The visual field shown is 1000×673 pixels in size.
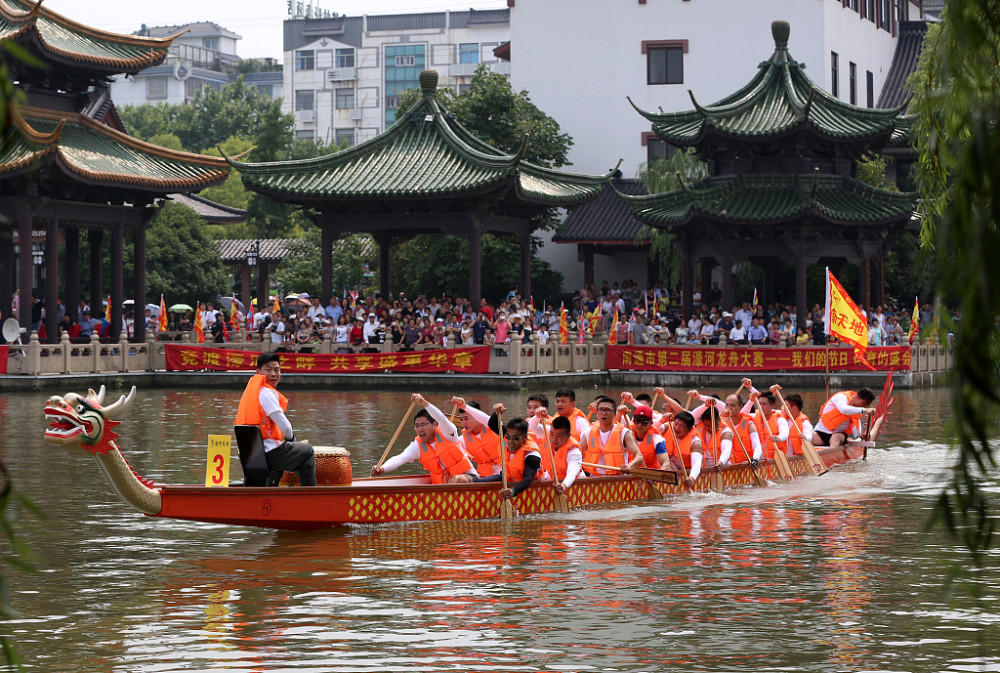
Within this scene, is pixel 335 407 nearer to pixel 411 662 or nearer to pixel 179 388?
pixel 179 388

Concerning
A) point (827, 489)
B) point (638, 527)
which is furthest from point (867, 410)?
point (638, 527)

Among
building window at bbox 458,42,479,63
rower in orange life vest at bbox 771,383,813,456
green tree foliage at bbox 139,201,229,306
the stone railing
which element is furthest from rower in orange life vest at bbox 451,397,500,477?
building window at bbox 458,42,479,63

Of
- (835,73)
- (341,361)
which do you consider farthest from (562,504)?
(835,73)

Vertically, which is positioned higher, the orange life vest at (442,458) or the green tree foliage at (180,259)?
the green tree foliage at (180,259)

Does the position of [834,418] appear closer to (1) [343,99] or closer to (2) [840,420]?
(2) [840,420]

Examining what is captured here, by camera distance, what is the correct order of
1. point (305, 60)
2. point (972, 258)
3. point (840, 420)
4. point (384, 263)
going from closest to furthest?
1. point (972, 258)
2. point (840, 420)
3. point (384, 263)
4. point (305, 60)

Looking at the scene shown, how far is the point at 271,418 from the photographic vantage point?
12828 millimetres

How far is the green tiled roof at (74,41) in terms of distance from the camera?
34250 mm

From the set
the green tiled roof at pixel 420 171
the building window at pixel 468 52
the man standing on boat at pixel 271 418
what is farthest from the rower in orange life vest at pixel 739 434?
the building window at pixel 468 52

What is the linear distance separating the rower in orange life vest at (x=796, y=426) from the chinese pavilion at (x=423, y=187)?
17.6 meters

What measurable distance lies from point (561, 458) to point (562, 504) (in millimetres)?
534

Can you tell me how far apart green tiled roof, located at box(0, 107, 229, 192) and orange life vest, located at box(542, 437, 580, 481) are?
20227mm

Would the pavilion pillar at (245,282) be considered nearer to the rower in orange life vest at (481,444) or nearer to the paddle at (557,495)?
the rower in orange life vest at (481,444)

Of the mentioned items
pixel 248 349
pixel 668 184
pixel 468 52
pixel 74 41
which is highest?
pixel 468 52
